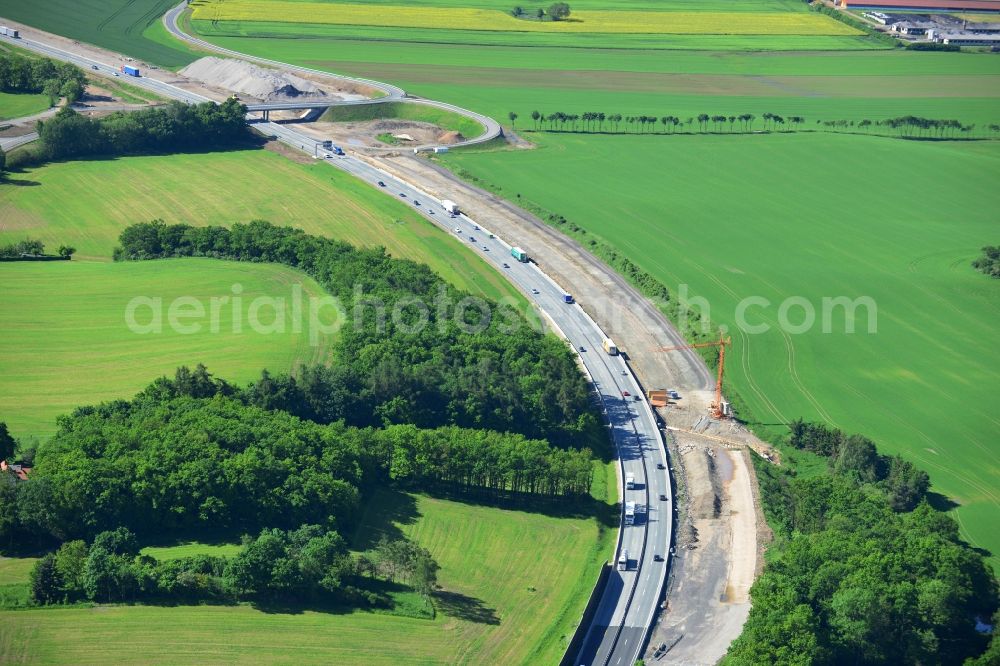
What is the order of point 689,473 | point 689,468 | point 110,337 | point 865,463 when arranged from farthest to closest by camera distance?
point 110,337 → point 689,468 → point 689,473 → point 865,463

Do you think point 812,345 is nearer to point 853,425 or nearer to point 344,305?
point 853,425

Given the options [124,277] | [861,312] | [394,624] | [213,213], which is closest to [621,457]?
[394,624]

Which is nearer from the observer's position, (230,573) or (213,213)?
(230,573)

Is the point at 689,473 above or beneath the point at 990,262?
beneath

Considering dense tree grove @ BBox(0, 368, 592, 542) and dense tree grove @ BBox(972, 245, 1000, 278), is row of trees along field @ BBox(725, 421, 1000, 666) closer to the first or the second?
dense tree grove @ BBox(0, 368, 592, 542)

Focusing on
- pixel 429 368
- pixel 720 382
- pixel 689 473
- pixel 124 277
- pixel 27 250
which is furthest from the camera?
pixel 27 250

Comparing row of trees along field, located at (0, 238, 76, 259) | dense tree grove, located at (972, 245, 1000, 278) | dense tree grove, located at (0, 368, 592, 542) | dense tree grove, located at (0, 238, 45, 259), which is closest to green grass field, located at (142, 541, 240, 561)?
dense tree grove, located at (0, 368, 592, 542)

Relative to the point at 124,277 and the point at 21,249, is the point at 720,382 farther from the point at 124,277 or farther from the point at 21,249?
the point at 21,249
